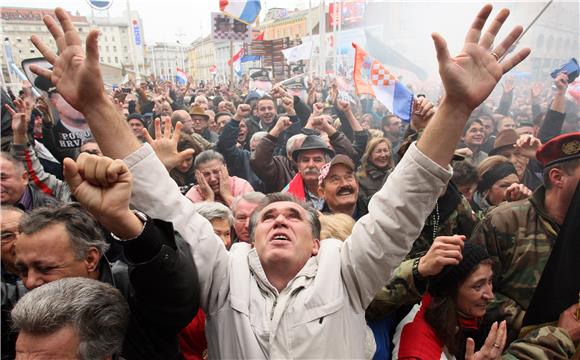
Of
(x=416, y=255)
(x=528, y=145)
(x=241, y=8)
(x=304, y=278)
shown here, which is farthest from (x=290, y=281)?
(x=241, y=8)

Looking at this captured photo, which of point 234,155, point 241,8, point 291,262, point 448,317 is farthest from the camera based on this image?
point 241,8

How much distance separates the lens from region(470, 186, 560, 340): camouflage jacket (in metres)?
2.22

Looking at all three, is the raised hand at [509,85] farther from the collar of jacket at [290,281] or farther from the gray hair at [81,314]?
the gray hair at [81,314]

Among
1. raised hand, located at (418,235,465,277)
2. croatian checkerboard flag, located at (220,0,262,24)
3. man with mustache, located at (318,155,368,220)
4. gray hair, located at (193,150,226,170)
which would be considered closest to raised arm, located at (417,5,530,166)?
raised hand, located at (418,235,465,277)

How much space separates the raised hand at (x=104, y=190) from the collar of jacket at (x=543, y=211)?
6.97 ft

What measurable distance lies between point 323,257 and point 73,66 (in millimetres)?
1168

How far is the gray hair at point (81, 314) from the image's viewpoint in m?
1.25

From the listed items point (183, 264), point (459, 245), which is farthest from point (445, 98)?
point (183, 264)

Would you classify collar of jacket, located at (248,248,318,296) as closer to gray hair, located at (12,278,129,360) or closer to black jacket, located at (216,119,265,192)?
gray hair, located at (12,278,129,360)

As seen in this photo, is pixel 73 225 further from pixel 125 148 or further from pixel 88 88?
pixel 88 88

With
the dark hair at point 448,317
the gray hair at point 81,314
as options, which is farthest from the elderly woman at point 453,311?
the gray hair at point 81,314

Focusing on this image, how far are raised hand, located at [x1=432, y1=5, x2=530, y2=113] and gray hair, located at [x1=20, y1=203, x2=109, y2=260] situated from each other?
1479mm

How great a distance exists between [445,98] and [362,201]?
2.14 metres

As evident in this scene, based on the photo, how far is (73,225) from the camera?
66.6 inches
